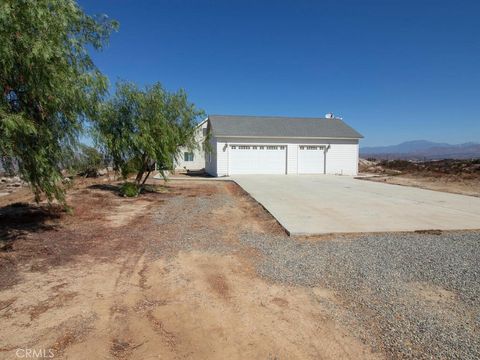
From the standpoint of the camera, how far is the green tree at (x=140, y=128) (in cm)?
1182

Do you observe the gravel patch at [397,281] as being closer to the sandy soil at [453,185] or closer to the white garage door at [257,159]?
the sandy soil at [453,185]

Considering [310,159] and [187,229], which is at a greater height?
[310,159]

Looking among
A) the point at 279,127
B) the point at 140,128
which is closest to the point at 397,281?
the point at 140,128

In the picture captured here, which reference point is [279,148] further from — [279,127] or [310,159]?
[310,159]

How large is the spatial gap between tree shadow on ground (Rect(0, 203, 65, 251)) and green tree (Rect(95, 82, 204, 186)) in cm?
320

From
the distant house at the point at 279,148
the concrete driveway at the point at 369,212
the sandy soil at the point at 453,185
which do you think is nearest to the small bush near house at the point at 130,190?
the concrete driveway at the point at 369,212

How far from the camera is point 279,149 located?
2359 cm

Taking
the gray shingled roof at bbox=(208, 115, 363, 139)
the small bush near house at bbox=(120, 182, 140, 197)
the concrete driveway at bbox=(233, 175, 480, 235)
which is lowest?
the concrete driveway at bbox=(233, 175, 480, 235)

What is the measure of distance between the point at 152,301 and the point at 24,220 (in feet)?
18.2

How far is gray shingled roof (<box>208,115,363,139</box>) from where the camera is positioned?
23.5 metres

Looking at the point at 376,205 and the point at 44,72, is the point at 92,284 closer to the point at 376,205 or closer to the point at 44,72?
the point at 44,72

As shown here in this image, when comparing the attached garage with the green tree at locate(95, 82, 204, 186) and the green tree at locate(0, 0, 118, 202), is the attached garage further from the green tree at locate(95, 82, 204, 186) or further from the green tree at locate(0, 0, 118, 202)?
the green tree at locate(0, 0, 118, 202)

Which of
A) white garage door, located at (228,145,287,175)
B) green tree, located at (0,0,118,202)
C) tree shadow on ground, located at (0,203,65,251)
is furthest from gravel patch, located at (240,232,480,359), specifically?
white garage door, located at (228,145,287,175)

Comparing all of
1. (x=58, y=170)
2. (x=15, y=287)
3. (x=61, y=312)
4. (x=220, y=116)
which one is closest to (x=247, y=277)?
(x=61, y=312)
